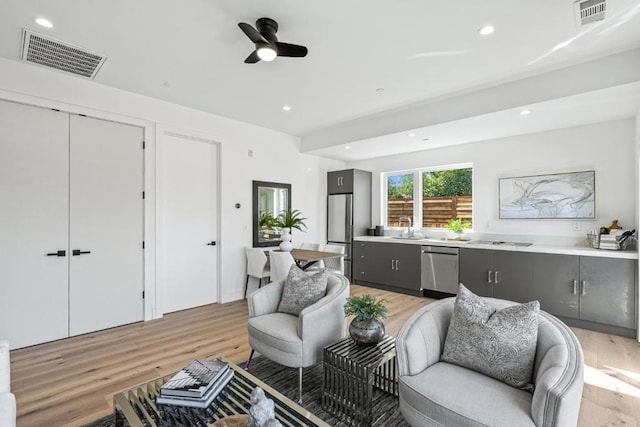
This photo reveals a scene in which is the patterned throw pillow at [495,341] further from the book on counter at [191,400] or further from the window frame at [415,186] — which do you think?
the window frame at [415,186]

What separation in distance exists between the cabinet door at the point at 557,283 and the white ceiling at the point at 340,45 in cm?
175

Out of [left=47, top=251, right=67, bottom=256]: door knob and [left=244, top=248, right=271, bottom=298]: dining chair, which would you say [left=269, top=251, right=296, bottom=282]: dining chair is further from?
[left=47, top=251, right=67, bottom=256]: door knob

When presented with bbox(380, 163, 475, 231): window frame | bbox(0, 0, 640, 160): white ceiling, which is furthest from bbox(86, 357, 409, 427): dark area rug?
bbox(380, 163, 475, 231): window frame

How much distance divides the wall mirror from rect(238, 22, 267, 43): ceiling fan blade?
2.99m

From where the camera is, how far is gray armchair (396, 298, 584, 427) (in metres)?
1.28

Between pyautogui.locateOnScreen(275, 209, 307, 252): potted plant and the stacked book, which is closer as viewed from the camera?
the stacked book

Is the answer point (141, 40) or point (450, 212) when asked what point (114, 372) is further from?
point (450, 212)

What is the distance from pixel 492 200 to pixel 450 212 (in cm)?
70

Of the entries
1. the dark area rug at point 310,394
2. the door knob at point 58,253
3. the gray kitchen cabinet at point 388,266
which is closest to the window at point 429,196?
the gray kitchen cabinet at point 388,266

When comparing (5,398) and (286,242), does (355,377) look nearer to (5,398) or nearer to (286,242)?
(5,398)

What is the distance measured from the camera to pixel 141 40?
2646 millimetres

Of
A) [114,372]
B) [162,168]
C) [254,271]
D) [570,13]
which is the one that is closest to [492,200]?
[570,13]

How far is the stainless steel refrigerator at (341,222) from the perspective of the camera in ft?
19.6

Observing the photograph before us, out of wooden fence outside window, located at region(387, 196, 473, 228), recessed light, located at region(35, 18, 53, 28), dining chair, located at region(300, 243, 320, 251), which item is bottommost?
dining chair, located at region(300, 243, 320, 251)
